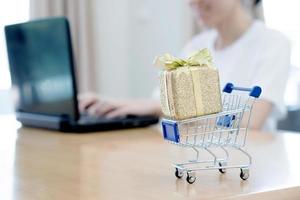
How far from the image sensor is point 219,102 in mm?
696

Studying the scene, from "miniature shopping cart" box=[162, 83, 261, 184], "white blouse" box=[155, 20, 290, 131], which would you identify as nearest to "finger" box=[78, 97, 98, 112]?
"white blouse" box=[155, 20, 290, 131]

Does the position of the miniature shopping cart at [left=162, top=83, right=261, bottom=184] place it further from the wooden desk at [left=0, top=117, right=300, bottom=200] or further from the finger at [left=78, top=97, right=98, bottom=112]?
the finger at [left=78, top=97, right=98, bottom=112]

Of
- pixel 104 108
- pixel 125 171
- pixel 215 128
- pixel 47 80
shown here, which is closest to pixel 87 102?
pixel 104 108

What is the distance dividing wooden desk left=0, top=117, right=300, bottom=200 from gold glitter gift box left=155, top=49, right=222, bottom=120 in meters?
0.11

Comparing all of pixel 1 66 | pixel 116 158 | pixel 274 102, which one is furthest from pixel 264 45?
pixel 1 66

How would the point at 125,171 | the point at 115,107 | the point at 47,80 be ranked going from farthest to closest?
the point at 115,107 < the point at 47,80 < the point at 125,171

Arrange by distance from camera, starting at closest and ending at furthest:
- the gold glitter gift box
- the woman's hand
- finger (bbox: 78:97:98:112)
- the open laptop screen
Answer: the gold glitter gift box
the open laptop screen
the woman's hand
finger (bbox: 78:97:98:112)

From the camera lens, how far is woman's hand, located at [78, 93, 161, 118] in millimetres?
1630

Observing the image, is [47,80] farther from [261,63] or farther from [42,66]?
[261,63]

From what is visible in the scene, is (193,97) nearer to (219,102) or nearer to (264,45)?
(219,102)

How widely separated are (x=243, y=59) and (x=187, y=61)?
4.05 ft

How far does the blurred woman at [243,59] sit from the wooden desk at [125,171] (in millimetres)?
341

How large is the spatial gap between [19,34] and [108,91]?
7.07ft

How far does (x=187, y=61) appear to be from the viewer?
688mm
